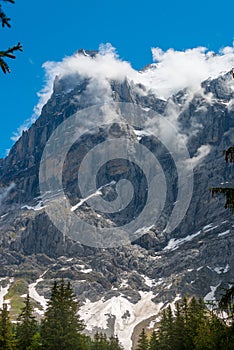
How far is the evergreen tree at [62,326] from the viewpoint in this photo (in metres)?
37.3

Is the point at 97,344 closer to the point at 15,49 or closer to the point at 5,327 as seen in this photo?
the point at 5,327

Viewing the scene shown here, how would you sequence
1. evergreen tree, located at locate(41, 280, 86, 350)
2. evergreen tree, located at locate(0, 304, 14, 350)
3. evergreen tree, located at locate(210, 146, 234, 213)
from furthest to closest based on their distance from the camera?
evergreen tree, located at locate(0, 304, 14, 350), evergreen tree, located at locate(41, 280, 86, 350), evergreen tree, located at locate(210, 146, 234, 213)

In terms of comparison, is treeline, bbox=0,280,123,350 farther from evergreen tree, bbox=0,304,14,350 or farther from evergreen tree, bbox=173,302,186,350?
evergreen tree, bbox=173,302,186,350

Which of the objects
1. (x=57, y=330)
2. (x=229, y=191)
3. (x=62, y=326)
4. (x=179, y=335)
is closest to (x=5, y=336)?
(x=57, y=330)

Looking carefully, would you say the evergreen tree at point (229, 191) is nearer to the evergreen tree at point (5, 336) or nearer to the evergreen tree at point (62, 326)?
the evergreen tree at point (62, 326)

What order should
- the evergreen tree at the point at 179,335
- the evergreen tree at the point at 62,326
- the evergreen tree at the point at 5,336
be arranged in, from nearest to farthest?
the evergreen tree at the point at 62,326, the evergreen tree at the point at 5,336, the evergreen tree at the point at 179,335

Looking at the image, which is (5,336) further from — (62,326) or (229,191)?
(229,191)

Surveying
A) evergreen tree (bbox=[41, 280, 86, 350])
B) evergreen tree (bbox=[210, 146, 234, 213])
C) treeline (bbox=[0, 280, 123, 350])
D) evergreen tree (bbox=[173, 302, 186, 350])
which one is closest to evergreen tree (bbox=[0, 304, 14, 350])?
treeline (bbox=[0, 280, 123, 350])

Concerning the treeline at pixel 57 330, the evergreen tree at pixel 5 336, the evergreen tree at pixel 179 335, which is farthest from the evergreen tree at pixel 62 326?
the evergreen tree at pixel 179 335

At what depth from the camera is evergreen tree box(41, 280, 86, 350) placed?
37281 mm

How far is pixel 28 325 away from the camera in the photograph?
42.0 m

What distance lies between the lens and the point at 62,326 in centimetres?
3816

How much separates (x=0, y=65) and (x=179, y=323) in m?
37.5

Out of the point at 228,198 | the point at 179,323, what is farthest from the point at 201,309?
the point at 228,198
